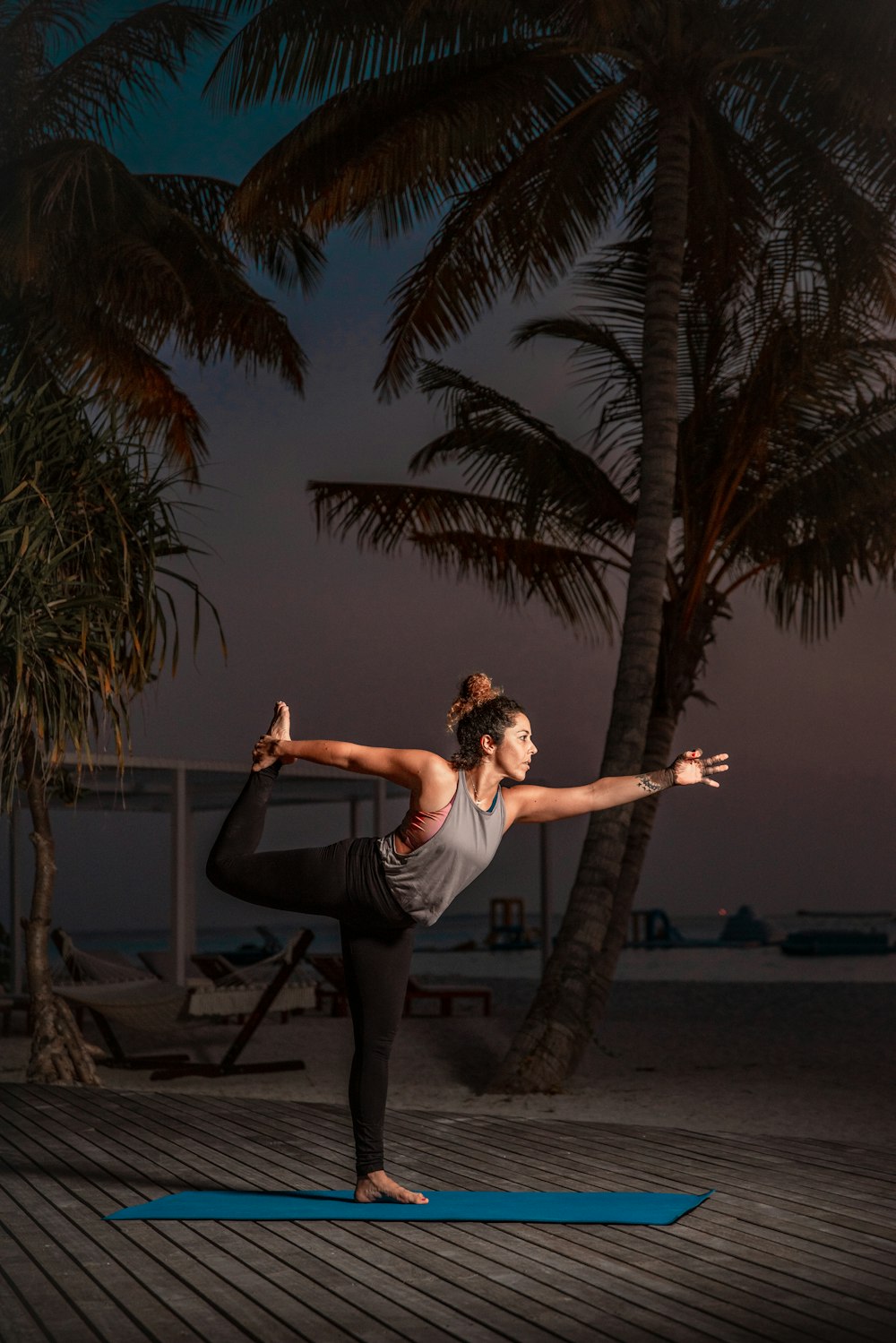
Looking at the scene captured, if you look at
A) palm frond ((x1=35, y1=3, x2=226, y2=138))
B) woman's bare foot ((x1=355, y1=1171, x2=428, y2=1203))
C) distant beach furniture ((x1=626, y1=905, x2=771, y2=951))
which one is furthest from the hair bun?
distant beach furniture ((x1=626, y1=905, x2=771, y2=951))

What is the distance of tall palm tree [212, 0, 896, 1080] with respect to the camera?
28.3 feet

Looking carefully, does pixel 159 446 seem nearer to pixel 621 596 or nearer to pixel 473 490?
pixel 473 490

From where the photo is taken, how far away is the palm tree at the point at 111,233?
29.6ft

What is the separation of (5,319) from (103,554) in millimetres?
2771

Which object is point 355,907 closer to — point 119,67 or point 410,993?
point 119,67

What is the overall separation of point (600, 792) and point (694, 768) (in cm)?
29

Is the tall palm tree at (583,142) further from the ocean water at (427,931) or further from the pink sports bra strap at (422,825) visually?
the ocean water at (427,931)

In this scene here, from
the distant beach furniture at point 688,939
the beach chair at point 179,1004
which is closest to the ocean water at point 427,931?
the distant beach furniture at point 688,939

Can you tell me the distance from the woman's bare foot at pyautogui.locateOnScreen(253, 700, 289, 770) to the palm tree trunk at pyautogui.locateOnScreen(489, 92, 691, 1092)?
15.8 ft

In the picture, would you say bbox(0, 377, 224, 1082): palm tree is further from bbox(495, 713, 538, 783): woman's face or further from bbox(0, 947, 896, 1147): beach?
bbox(495, 713, 538, 783): woman's face

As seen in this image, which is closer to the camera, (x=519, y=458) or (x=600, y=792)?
(x=600, y=792)

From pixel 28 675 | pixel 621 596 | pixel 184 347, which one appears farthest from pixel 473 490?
pixel 621 596

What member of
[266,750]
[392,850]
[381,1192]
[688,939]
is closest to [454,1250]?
[381,1192]

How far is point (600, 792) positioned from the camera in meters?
4.01
